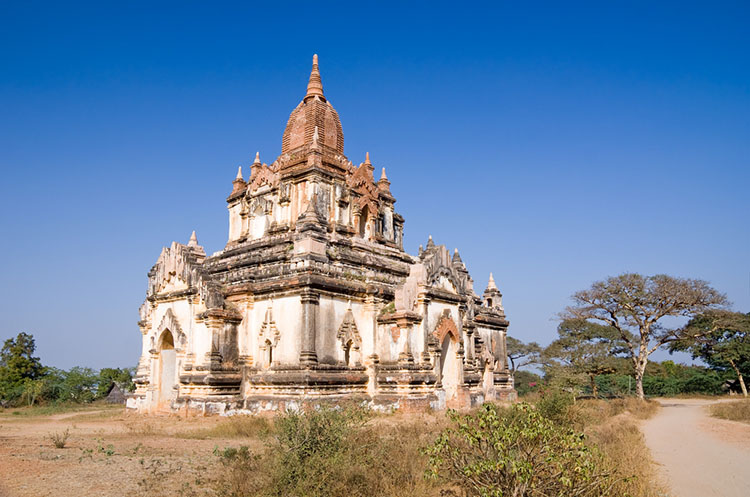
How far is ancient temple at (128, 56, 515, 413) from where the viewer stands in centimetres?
1875

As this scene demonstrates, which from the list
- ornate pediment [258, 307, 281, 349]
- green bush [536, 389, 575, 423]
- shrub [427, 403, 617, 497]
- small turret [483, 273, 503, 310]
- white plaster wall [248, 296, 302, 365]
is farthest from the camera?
small turret [483, 273, 503, 310]

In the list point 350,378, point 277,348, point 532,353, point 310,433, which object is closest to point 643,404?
point 350,378

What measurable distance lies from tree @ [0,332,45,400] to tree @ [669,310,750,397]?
37004mm

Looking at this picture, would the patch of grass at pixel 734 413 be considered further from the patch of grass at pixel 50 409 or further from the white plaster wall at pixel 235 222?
the patch of grass at pixel 50 409

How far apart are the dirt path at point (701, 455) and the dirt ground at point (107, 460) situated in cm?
810

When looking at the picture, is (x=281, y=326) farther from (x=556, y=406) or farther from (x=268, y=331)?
(x=556, y=406)

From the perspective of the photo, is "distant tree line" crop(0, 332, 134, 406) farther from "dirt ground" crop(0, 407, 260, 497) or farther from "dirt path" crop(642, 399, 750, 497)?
"dirt path" crop(642, 399, 750, 497)

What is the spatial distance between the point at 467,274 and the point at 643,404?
1169 centimetres

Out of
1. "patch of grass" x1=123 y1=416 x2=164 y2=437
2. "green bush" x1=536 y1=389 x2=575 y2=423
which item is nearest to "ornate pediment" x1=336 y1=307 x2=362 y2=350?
"patch of grass" x1=123 y1=416 x2=164 y2=437

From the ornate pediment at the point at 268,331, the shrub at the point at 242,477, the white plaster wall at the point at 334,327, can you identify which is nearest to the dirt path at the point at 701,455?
the shrub at the point at 242,477

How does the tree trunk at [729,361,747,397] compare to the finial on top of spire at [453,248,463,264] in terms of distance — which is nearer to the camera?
the finial on top of spire at [453,248,463,264]

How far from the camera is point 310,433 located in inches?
339

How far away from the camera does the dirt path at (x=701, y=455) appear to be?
32.8ft

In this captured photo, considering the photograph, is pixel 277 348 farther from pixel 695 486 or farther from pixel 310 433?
pixel 695 486
